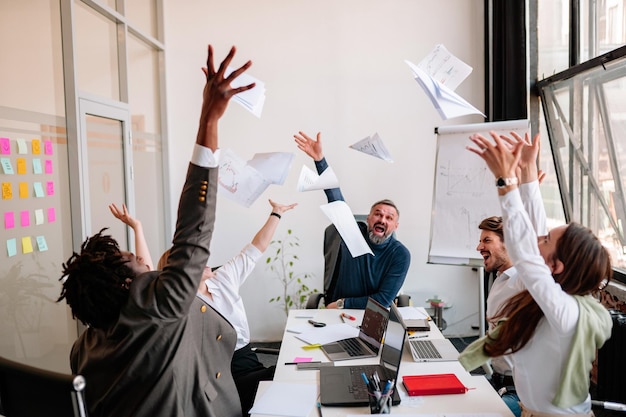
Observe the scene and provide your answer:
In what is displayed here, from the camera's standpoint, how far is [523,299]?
5.45 feet

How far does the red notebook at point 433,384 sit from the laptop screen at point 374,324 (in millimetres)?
313

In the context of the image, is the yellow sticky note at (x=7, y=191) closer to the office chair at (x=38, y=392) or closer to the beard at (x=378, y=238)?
the office chair at (x=38, y=392)

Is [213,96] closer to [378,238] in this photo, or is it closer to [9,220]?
[9,220]

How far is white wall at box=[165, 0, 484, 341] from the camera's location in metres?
4.61

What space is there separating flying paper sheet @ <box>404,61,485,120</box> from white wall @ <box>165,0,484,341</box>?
1826mm

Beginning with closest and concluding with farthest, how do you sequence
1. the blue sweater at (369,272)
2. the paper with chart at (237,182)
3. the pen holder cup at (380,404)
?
the pen holder cup at (380,404) < the paper with chart at (237,182) < the blue sweater at (369,272)

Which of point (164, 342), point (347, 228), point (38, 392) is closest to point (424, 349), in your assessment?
point (347, 228)

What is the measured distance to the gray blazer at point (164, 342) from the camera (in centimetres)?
136

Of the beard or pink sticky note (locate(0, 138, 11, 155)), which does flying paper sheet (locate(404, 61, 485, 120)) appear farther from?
pink sticky note (locate(0, 138, 11, 155))

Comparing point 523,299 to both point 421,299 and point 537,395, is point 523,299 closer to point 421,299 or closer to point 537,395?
point 537,395

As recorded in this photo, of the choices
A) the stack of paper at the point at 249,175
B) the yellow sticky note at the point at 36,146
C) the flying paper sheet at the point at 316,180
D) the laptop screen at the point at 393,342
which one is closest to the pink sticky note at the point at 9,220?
the yellow sticky note at the point at 36,146

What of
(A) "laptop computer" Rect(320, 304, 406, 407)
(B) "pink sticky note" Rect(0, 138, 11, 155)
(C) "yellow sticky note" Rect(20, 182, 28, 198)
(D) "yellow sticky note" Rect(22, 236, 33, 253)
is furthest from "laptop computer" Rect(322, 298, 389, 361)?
(B) "pink sticky note" Rect(0, 138, 11, 155)

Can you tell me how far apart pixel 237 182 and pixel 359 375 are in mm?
1418

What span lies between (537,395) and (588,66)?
7.91 ft
